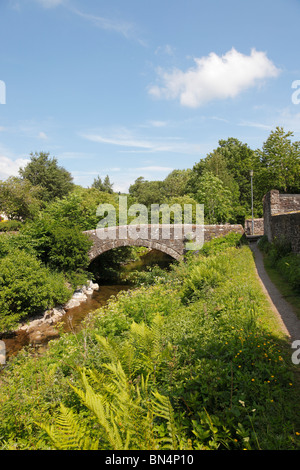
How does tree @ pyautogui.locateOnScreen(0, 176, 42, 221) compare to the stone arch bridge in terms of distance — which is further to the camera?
tree @ pyautogui.locateOnScreen(0, 176, 42, 221)

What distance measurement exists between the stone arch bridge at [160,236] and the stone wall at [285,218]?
3.19 m

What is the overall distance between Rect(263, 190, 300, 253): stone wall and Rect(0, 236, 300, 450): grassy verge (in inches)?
243

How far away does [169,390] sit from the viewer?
135 inches

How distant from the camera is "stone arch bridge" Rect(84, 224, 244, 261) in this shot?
1819 cm

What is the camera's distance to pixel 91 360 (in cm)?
482

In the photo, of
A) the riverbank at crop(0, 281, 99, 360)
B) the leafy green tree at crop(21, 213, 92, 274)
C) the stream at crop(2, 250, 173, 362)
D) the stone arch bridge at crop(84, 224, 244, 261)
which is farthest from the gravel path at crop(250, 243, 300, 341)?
the leafy green tree at crop(21, 213, 92, 274)

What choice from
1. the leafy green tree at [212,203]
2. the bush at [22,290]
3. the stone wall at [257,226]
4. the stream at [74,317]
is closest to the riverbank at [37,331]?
the stream at [74,317]

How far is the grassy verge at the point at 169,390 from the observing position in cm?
262

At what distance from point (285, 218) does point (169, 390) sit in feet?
38.4

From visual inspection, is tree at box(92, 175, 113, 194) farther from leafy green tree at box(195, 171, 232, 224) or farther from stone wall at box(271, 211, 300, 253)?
stone wall at box(271, 211, 300, 253)

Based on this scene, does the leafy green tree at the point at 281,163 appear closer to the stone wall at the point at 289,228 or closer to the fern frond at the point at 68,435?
the stone wall at the point at 289,228

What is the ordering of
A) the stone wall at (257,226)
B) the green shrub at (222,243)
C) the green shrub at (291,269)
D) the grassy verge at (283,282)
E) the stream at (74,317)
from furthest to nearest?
the stone wall at (257,226), the green shrub at (222,243), the stream at (74,317), the green shrub at (291,269), the grassy verge at (283,282)
